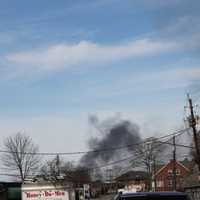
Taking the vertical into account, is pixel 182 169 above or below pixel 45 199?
above

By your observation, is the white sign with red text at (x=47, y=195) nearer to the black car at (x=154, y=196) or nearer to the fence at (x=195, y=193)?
the black car at (x=154, y=196)

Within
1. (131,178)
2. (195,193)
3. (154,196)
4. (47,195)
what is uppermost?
(131,178)

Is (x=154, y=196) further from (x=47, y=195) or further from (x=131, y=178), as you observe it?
(x=131, y=178)

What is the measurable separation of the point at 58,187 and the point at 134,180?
9962 centimetres

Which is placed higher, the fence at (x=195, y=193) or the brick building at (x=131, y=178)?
the brick building at (x=131, y=178)

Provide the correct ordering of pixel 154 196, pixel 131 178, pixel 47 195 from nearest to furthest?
pixel 154 196
pixel 47 195
pixel 131 178

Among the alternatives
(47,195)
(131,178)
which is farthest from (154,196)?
(131,178)

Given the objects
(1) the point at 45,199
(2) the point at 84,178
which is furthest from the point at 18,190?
(2) the point at 84,178

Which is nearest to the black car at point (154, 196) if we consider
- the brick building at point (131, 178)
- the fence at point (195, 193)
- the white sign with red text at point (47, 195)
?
the white sign with red text at point (47, 195)

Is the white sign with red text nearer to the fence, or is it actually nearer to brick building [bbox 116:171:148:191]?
the fence

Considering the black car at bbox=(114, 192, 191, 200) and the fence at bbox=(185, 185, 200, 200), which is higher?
the fence at bbox=(185, 185, 200, 200)

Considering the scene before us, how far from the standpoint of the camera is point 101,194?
103250 mm

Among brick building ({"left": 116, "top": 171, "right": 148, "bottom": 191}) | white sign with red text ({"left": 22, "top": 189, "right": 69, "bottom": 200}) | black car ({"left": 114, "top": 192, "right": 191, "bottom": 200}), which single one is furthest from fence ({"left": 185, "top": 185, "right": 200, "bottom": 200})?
brick building ({"left": 116, "top": 171, "right": 148, "bottom": 191})

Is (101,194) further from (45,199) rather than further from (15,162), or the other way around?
(45,199)
